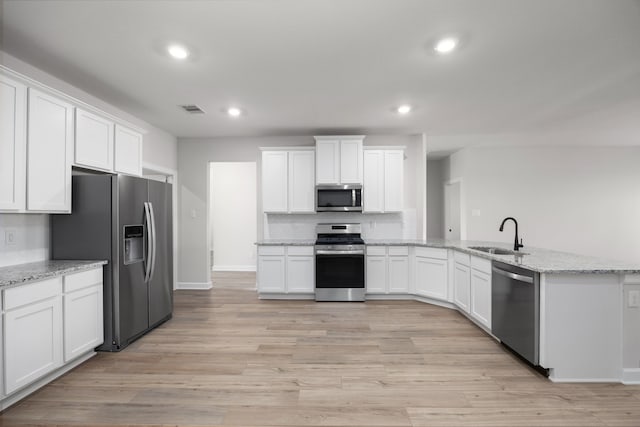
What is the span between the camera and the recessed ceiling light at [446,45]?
7.97ft

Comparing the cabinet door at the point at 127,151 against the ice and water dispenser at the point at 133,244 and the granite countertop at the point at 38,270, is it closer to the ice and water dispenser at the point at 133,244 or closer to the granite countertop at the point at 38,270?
the ice and water dispenser at the point at 133,244

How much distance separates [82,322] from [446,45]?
374cm

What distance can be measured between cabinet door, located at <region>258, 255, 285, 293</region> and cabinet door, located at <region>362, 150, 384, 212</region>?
157cm

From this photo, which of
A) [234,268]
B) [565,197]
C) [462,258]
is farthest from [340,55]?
[565,197]

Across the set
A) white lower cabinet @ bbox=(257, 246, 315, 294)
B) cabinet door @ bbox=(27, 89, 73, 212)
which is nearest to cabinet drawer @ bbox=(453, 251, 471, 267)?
white lower cabinet @ bbox=(257, 246, 315, 294)

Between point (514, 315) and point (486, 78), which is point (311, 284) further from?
point (486, 78)

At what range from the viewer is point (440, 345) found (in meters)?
3.06

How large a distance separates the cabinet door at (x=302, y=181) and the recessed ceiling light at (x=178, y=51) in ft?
8.04

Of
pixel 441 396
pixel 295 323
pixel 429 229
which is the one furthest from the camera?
pixel 429 229

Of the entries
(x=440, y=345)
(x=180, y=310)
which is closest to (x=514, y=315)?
(x=440, y=345)

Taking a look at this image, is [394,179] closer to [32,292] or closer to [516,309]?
[516,309]

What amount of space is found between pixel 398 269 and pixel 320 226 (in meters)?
1.39

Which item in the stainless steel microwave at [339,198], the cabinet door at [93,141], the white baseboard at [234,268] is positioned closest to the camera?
the cabinet door at [93,141]

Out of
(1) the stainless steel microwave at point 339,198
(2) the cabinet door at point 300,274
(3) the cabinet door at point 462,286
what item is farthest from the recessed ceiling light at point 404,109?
(2) the cabinet door at point 300,274
